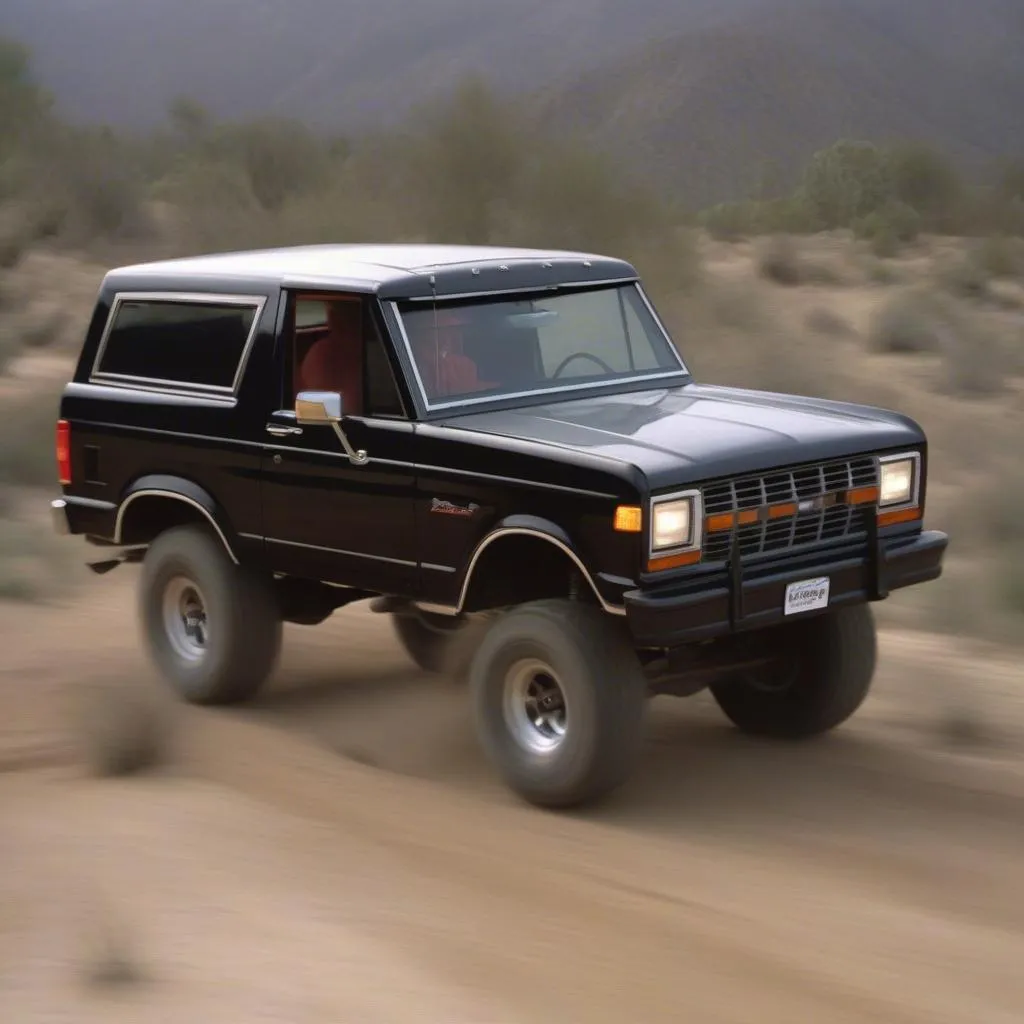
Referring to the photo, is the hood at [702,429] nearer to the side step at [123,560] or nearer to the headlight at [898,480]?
the headlight at [898,480]

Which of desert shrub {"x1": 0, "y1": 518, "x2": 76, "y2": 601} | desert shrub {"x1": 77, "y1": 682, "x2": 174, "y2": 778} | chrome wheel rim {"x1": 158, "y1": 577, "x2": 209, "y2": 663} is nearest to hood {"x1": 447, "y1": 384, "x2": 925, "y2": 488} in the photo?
desert shrub {"x1": 77, "y1": 682, "x2": 174, "y2": 778}

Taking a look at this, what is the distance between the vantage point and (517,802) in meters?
6.80

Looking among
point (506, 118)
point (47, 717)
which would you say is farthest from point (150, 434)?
point (506, 118)

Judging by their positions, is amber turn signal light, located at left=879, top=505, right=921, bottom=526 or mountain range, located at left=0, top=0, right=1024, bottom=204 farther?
mountain range, located at left=0, top=0, right=1024, bottom=204

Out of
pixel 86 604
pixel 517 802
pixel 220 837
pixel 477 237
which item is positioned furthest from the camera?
pixel 477 237

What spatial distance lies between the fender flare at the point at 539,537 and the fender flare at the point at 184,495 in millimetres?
1535

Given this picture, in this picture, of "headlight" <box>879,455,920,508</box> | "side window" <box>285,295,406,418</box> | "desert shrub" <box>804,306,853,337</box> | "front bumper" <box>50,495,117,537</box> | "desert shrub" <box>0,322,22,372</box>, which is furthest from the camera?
"desert shrub" <box>804,306,853,337</box>

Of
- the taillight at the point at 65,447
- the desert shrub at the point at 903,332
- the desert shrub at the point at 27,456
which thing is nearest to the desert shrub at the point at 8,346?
the desert shrub at the point at 27,456

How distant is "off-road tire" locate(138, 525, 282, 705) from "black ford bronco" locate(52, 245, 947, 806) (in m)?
0.01

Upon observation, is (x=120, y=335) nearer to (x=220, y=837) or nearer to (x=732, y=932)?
(x=220, y=837)

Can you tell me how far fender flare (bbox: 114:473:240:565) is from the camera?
25.6ft

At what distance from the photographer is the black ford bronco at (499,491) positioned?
634cm

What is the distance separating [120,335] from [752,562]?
3.48 m

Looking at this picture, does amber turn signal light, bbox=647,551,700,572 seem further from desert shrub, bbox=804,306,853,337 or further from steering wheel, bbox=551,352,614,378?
desert shrub, bbox=804,306,853,337
